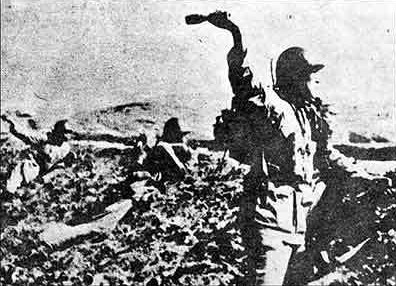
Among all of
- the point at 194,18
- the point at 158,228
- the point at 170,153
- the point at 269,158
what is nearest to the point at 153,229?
the point at 158,228

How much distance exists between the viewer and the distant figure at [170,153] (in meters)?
2.31

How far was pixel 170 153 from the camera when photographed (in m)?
2.31

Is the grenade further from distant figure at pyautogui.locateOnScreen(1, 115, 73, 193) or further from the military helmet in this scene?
distant figure at pyautogui.locateOnScreen(1, 115, 73, 193)

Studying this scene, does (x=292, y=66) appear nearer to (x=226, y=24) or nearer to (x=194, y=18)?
(x=226, y=24)

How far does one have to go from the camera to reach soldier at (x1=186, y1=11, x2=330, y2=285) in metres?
2.28

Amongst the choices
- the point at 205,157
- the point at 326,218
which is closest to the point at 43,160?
the point at 205,157

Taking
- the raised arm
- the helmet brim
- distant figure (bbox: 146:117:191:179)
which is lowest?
distant figure (bbox: 146:117:191:179)

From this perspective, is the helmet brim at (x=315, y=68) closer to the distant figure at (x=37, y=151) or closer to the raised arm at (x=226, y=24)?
the raised arm at (x=226, y=24)

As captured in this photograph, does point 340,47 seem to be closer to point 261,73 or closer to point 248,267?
point 261,73

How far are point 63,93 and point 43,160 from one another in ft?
0.83

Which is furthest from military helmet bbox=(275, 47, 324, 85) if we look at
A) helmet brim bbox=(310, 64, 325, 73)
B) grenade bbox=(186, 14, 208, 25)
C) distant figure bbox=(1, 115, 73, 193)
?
distant figure bbox=(1, 115, 73, 193)

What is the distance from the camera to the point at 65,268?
7.43 ft

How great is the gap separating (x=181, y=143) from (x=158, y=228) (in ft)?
1.08

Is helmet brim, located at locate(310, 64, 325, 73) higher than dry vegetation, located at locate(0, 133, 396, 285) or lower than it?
higher
